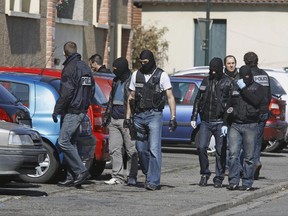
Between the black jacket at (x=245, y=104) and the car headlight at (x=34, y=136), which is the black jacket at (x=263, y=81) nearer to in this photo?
the black jacket at (x=245, y=104)

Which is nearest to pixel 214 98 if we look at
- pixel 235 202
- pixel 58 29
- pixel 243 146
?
pixel 243 146

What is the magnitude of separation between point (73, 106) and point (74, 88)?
25 centimetres

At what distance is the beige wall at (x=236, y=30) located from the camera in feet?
145

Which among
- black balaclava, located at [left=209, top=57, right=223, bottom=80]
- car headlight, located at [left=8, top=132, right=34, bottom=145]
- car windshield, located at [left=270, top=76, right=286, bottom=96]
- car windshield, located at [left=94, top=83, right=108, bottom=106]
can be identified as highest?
black balaclava, located at [left=209, top=57, right=223, bottom=80]

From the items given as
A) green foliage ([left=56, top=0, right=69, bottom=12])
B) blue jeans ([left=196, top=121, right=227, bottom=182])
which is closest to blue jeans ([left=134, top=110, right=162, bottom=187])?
blue jeans ([left=196, top=121, right=227, bottom=182])

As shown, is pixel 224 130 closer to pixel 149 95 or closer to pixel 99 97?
pixel 149 95

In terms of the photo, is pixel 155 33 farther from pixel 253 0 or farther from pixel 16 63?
pixel 16 63

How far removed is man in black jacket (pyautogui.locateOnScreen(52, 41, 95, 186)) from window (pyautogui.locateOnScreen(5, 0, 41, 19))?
10.4 meters

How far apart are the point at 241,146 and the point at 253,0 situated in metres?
28.8

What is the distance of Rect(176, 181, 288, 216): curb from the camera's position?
42.6ft

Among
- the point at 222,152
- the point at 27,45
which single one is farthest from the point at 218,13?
the point at 222,152

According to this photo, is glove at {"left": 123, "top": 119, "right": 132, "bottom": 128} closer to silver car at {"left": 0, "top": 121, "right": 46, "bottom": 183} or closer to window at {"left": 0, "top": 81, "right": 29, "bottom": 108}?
window at {"left": 0, "top": 81, "right": 29, "bottom": 108}

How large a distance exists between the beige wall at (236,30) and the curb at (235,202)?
27.3 meters

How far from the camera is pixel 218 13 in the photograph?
147 ft
